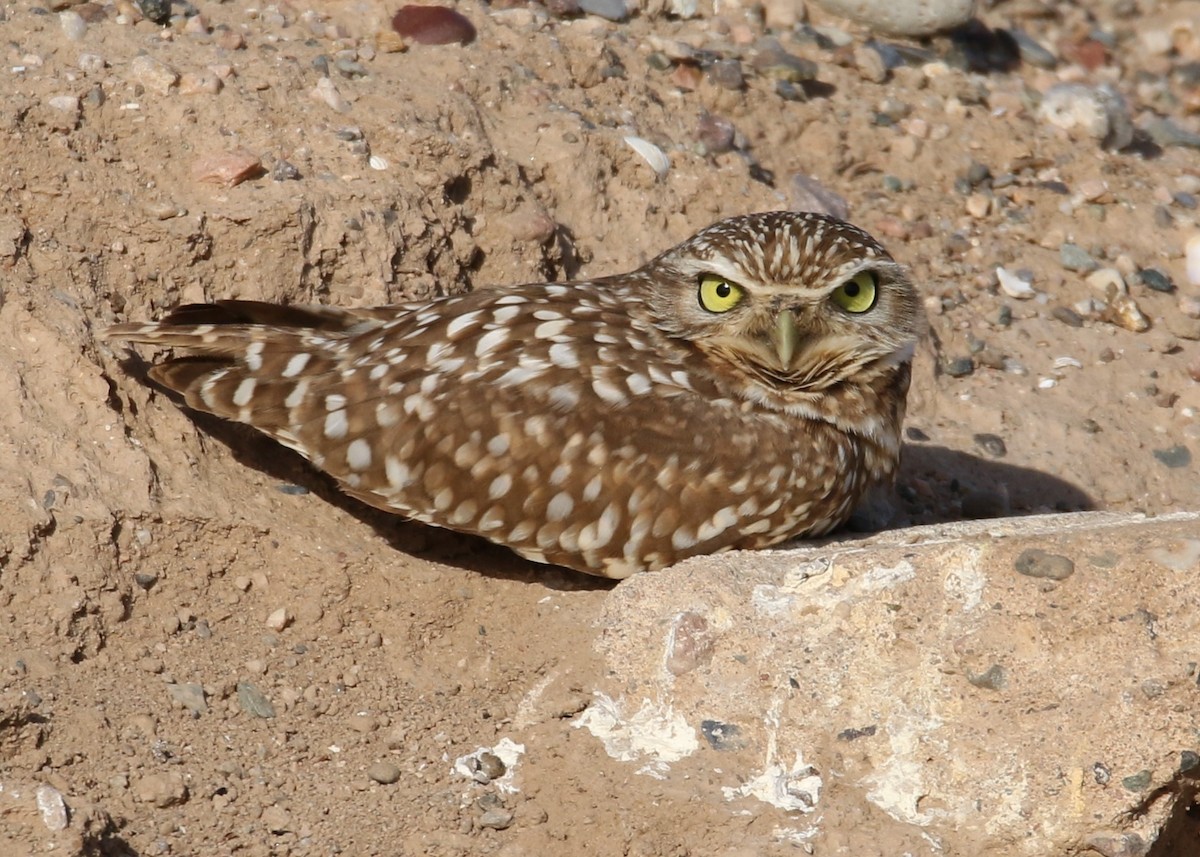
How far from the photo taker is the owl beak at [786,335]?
4457 mm

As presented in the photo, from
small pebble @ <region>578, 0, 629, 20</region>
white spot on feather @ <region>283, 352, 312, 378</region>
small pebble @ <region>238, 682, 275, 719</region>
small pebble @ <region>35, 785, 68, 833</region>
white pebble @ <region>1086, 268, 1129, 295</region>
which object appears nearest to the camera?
small pebble @ <region>35, 785, 68, 833</region>

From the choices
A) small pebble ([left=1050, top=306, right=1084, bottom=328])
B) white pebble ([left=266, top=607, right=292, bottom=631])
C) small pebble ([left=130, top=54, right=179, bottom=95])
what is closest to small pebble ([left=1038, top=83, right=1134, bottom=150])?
small pebble ([left=1050, top=306, right=1084, bottom=328])

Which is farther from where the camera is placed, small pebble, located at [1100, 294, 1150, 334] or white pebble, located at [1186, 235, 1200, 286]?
white pebble, located at [1186, 235, 1200, 286]

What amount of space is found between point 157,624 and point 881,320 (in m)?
2.34

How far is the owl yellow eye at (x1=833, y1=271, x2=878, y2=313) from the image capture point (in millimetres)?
4586

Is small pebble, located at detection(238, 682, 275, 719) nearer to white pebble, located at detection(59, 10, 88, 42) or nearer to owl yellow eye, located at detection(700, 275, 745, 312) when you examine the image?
owl yellow eye, located at detection(700, 275, 745, 312)

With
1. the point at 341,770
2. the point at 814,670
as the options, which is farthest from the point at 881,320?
the point at 341,770

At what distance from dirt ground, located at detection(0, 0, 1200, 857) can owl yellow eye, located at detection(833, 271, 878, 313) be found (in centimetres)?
112

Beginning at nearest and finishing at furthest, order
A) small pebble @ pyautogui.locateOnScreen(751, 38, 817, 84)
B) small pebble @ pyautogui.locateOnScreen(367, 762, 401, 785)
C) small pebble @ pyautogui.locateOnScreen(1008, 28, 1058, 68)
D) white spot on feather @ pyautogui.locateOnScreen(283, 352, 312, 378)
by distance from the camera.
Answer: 1. small pebble @ pyautogui.locateOnScreen(367, 762, 401, 785)
2. white spot on feather @ pyautogui.locateOnScreen(283, 352, 312, 378)
3. small pebble @ pyautogui.locateOnScreen(751, 38, 817, 84)
4. small pebble @ pyautogui.locateOnScreen(1008, 28, 1058, 68)

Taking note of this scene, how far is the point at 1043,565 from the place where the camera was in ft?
12.6

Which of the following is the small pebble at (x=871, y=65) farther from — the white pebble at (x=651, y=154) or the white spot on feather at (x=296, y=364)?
the white spot on feather at (x=296, y=364)

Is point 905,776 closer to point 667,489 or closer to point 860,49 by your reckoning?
point 667,489

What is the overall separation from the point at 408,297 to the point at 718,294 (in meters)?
1.34

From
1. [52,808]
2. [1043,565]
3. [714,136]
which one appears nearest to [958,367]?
[714,136]
